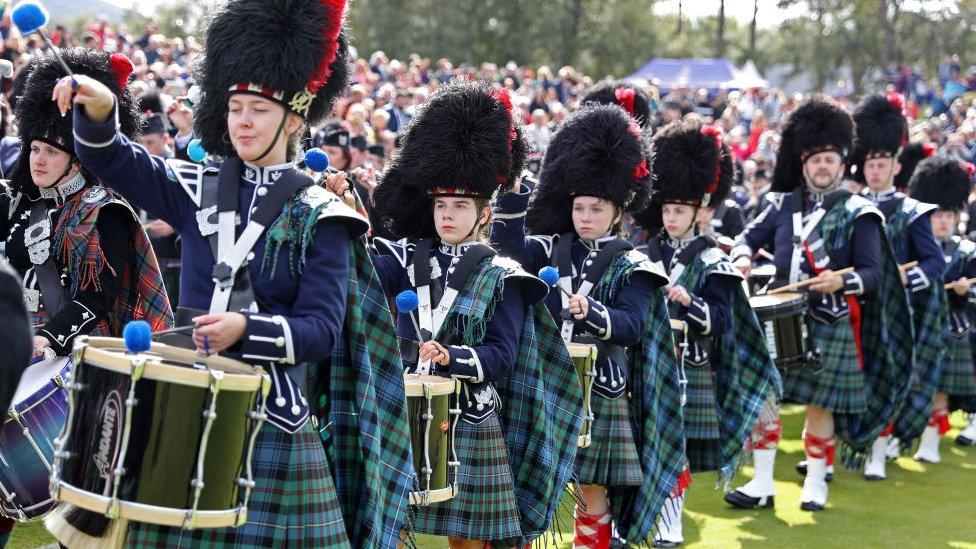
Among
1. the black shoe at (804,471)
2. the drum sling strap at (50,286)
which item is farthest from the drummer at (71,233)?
the black shoe at (804,471)

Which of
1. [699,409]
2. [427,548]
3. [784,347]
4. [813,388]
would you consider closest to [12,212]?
[427,548]

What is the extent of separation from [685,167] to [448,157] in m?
1.99

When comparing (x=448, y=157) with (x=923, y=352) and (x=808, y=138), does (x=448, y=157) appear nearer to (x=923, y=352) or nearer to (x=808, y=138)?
(x=808, y=138)

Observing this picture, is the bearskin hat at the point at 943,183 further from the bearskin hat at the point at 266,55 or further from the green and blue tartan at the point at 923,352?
the bearskin hat at the point at 266,55

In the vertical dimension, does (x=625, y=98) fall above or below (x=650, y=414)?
above

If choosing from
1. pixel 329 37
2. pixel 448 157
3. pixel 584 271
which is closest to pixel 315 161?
pixel 329 37

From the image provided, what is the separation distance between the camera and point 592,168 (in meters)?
5.74

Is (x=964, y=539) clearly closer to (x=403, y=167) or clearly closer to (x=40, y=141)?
(x=403, y=167)

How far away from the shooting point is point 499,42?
45250mm

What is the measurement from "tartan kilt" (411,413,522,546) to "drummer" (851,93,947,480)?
4.12 meters

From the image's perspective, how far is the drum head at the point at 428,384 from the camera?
13.6 feet

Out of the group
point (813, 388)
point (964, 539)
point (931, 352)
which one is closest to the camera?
point (964, 539)

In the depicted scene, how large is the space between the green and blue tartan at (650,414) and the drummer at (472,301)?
626 millimetres

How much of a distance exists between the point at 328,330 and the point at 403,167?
170 cm
